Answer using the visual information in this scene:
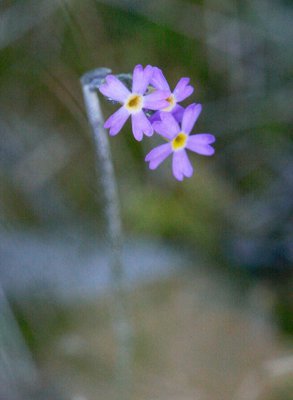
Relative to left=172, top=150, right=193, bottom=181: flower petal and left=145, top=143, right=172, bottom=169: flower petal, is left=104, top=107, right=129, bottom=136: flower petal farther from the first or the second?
left=172, top=150, right=193, bottom=181: flower petal

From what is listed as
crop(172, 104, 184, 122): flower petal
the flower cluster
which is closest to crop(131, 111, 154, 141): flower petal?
the flower cluster

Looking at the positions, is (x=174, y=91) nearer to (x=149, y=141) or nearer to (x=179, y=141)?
(x=179, y=141)

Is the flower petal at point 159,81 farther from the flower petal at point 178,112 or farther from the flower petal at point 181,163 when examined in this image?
the flower petal at point 181,163

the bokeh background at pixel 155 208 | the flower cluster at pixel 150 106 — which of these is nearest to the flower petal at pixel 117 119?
the flower cluster at pixel 150 106

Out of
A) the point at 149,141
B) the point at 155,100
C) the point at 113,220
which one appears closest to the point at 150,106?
the point at 155,100

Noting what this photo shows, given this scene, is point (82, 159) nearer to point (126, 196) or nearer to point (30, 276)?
point (126, 196)

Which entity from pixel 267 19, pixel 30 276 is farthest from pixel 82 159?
pixel 267 19
